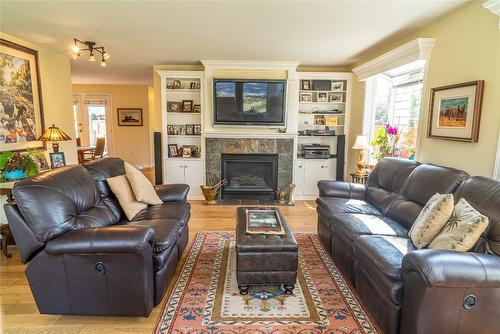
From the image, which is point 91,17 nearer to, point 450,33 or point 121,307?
point 121,307

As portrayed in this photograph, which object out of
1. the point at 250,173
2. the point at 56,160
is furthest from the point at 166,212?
the point at 250,173

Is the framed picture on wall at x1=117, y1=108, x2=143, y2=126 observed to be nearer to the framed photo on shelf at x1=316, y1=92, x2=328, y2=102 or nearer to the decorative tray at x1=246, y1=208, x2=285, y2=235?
the framed photo on shelf at x1=316, y1=92, x2=328, y2=102

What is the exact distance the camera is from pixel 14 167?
→ 297cm

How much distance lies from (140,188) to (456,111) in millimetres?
3164

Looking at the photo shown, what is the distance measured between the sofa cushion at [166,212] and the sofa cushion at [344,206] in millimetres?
1471

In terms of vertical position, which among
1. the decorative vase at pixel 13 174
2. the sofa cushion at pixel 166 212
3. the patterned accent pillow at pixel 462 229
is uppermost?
the decorative vase at pixel 13 174

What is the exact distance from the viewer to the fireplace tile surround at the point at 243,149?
509 cm

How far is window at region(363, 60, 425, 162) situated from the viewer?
372 centimetres

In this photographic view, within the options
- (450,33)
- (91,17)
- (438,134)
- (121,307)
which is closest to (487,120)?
(438,134)

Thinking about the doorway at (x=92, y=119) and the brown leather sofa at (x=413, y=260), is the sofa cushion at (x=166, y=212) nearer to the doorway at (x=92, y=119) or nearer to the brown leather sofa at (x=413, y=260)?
the brown leather sofa at (x=413, y=260)

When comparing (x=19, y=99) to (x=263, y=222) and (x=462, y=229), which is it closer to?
(x=263, y=222)

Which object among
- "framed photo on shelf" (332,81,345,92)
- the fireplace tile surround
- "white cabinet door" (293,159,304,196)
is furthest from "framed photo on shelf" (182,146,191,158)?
"framed photo on shelf" (332,81,345,92)

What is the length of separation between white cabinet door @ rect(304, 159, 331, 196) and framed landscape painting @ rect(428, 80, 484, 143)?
88.5 inches

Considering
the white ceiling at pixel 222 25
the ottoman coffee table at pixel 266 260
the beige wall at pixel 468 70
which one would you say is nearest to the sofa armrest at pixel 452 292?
the ottoman coffee table at pixel 266 260
